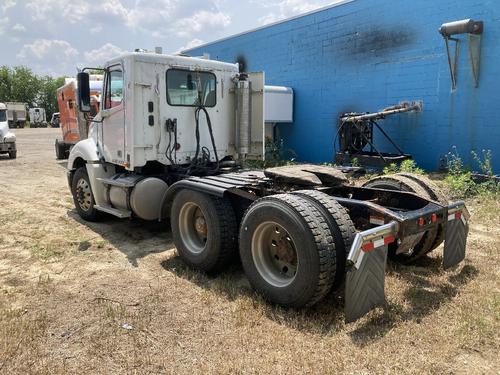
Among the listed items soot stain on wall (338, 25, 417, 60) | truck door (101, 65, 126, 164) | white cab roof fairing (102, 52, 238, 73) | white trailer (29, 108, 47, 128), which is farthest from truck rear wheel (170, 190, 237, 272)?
white trailer (29, 108, 47, 128)

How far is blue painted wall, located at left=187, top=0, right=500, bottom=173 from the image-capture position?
33.0 feet

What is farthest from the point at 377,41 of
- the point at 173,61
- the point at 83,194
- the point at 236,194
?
the point at 236,194

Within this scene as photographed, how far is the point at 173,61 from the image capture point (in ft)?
21.0

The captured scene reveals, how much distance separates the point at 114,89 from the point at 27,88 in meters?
78.5

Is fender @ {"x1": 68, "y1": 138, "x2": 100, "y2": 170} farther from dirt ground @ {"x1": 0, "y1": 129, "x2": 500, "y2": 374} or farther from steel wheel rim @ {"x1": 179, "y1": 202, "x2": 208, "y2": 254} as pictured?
steel wheel rim @ {"x1": 179, "y1": 202, "x2": 208, "y2": 254}

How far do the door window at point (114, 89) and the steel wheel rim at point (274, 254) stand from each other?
3455 millimetres

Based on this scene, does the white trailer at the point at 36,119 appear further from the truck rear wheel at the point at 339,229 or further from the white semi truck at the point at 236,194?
the truck rear wheel at the point at 339,229

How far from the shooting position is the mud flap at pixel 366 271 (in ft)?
11.4

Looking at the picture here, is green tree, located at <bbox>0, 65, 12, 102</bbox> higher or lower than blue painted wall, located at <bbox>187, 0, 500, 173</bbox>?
higher

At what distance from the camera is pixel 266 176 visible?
17.1 feet

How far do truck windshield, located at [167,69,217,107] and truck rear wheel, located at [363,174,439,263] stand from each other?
9.35 ft

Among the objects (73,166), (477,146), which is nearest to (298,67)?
(477,146)

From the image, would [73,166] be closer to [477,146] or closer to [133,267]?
[133,267]

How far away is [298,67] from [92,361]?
13340 millimetres
